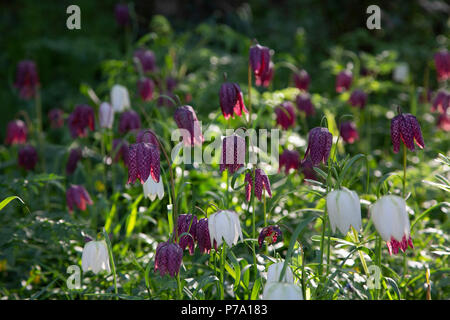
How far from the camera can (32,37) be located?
A: 15.5ft

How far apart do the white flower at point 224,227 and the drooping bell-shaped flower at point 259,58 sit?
648 mm

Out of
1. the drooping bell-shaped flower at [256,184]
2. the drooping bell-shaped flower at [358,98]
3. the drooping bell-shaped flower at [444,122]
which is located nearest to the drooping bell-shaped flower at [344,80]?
the drooping bell-shaped flower at [358,98]

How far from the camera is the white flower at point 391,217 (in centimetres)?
122

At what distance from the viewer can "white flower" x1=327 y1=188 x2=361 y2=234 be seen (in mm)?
1213

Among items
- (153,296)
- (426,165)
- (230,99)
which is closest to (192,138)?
(230,99)

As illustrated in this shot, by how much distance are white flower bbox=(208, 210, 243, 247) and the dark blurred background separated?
3.01 meters

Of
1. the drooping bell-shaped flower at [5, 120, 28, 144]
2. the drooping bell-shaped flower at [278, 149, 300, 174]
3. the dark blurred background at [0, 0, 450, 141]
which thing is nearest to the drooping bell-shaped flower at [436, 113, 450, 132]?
the drooping bell-shaped flower at [278, 149, 300, 174]

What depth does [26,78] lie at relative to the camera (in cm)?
281

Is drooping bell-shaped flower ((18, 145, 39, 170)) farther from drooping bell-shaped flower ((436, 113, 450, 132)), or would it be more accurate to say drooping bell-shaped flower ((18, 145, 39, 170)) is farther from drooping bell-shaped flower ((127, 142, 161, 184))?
drooping bell-shaped flower ((436, 113, 450, 132))

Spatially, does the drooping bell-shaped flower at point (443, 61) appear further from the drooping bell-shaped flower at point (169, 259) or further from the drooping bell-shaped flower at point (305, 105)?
the drooping bell-shaped flower at point (169, 259)

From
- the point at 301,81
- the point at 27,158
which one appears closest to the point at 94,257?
the point at 27,158

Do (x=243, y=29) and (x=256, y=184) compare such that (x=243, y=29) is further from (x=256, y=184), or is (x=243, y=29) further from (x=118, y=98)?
(x=256, y=184)

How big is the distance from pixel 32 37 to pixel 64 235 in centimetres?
346
